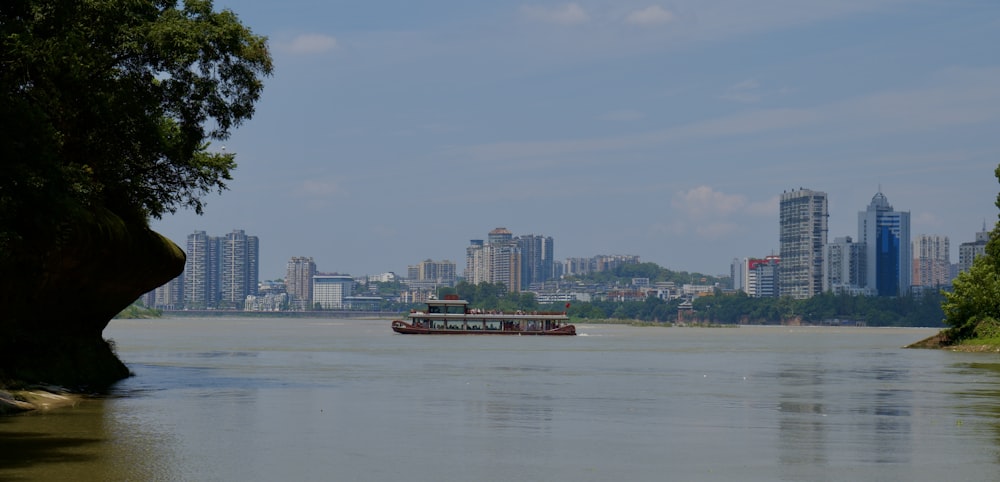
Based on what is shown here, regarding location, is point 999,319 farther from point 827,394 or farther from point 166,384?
point 166,384

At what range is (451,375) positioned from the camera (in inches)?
2121

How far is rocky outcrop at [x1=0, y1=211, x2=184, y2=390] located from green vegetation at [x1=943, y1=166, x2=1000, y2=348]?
57.5 meters

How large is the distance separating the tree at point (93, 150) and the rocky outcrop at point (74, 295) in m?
0.06

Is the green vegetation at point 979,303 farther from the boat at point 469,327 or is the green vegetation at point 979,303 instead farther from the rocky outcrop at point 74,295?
the boat at point 469,327

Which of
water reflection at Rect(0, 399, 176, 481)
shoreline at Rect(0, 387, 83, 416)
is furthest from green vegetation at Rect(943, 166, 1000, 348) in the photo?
water reflection at Rect(0, 399, 176, 481)

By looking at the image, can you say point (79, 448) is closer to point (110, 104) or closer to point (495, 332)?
point (110, 104)

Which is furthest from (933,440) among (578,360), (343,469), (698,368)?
(578,360)

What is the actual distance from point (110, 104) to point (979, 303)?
65.0 meters

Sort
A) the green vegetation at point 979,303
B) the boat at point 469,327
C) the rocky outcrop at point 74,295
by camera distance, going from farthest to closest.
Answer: the boat at point 469,327, the green vegetation at point 979,303, the rocky outcrop at point 74,295

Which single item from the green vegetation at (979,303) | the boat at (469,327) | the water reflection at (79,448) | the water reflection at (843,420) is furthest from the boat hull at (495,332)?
the water reflection at (79,448)

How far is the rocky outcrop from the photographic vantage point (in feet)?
114

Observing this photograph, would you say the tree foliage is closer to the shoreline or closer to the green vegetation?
the shoreline

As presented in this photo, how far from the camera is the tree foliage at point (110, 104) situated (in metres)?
28.7

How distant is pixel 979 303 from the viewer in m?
83.4
